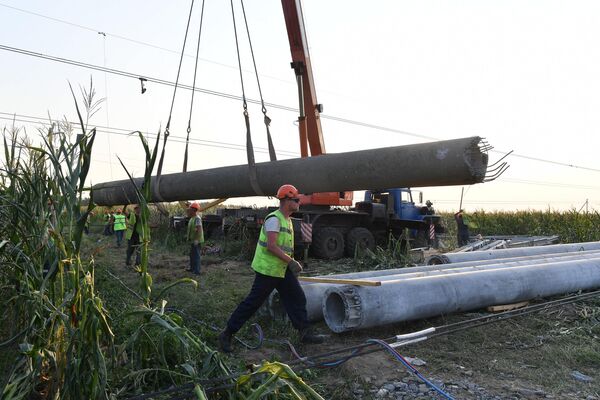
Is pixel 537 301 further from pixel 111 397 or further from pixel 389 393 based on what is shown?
pixel 111 397

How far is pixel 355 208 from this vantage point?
→ 14797mm

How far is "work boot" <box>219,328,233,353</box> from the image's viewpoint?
502cm

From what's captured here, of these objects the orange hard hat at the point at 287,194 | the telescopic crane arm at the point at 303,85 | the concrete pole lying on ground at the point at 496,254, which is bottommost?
the concrete pole lying on ground at the point at 496,254

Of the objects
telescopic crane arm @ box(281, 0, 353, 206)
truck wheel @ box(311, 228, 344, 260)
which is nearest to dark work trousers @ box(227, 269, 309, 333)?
telescopic crane arm @ box(281, 0, 353, 206)

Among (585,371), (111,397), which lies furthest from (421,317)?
(111,397)

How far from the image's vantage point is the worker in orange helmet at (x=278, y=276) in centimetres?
502

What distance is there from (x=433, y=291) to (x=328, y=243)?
7.36 meters

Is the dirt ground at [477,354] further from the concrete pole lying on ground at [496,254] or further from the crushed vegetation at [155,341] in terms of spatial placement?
Result: the concrete pole lying on ground at [496,254]

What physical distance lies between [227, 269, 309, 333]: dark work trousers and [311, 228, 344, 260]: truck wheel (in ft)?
25.0

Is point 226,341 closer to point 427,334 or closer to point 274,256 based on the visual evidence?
point 274,256

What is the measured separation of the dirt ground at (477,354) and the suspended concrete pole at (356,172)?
1.56m

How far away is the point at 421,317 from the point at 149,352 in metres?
3.24

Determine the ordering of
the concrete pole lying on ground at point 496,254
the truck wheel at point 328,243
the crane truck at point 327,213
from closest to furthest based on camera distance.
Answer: the concrete pole lying on ground at point 496,254 < the crane truck at point 327,213 < the truck wheel at point 328,243

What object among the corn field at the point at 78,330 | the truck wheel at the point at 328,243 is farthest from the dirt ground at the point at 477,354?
the truck wheel at the point at 328,243
